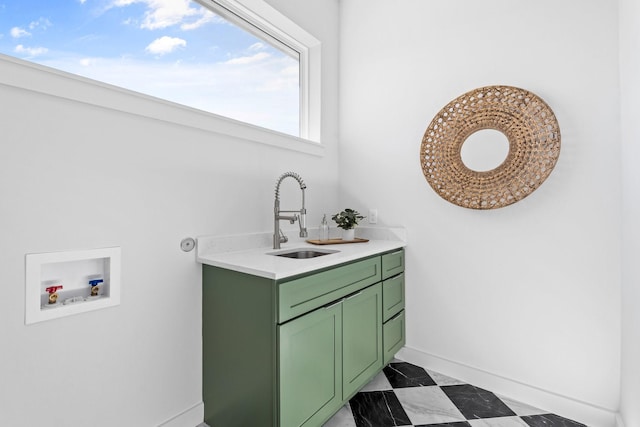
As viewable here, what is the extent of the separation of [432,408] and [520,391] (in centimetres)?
53

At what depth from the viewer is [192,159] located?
1.53 m

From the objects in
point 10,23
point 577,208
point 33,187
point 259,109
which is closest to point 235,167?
point 259,109

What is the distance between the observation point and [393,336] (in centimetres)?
203

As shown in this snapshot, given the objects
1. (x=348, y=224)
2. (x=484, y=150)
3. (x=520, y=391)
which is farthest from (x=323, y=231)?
(x=520, y=391)

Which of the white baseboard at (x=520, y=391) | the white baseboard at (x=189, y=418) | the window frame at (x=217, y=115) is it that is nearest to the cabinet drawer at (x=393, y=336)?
the white baseboard at (x=520, y=391)

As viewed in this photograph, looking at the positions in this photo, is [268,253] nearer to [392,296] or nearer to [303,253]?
[303,253]

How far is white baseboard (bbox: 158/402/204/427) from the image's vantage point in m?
1.43

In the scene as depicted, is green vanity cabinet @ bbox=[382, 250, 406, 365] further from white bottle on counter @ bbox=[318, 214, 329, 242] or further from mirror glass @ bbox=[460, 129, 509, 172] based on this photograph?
mirror glass @ bbox=[460, 129, 509, 172]

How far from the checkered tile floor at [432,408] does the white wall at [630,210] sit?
1.34 ft

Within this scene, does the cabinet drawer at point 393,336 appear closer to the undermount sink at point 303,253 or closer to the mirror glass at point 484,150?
the undermount sink at point 303,253

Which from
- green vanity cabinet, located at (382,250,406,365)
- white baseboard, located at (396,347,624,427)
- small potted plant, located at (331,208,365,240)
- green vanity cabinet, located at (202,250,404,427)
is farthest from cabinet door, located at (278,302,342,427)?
white baseboard, located at (396,347,624,427)

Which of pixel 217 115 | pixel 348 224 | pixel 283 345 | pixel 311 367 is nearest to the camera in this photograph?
pixel 283 345

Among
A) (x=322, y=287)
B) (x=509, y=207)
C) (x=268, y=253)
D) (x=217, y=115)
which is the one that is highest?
(x=217, y=115)

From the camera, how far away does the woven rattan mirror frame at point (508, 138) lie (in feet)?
5.33
